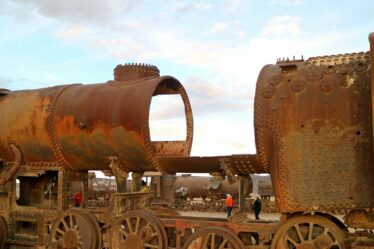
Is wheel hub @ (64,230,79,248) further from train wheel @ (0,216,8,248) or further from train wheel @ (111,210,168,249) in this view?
train wheel @ (0,216,8,248)

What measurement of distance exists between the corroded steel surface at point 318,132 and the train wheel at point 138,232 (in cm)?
232

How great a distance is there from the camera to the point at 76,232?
9.17 meters

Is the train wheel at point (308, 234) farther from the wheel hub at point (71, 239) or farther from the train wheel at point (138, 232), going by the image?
the wheel hub at point (71, 239)

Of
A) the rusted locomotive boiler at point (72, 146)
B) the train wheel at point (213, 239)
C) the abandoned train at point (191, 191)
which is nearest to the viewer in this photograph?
the train wheel at point (213, 239)

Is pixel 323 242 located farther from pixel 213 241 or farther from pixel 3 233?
pixel 3 233

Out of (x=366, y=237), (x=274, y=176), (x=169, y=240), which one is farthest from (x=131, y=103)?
(x=366, y=237)

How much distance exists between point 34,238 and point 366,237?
7.17 m

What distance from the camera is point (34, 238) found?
10477 millimetres

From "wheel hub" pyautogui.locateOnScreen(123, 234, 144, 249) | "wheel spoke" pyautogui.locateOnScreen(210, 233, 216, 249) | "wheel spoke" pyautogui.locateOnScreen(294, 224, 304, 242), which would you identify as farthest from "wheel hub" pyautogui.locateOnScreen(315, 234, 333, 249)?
"wheel hub" pyautogui.locateOnScreen(123, 234, 144, 249)

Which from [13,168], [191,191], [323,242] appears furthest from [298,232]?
[191,191]

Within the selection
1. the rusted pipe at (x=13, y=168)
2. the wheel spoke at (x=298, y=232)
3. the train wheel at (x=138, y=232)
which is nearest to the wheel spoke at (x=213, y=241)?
the train wheel at (x=138, y=232)

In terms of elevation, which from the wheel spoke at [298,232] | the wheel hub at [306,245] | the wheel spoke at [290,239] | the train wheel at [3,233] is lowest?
the train wheel at [3,233]

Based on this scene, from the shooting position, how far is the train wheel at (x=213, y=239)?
7387mm

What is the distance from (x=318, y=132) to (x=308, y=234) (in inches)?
59.7
